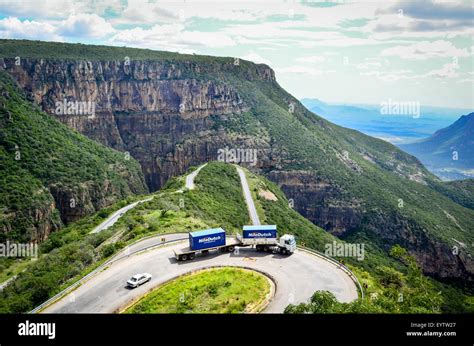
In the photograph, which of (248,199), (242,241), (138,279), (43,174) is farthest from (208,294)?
(43,174)

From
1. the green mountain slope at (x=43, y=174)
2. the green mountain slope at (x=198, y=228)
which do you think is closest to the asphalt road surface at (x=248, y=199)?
the green mountain slope at (x=198, y=228)

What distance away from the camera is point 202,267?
137 ft

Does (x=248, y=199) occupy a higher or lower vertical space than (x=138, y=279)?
lower

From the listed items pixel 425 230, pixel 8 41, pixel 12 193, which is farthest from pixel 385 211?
pixel 8 41

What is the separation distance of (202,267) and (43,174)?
7138cm

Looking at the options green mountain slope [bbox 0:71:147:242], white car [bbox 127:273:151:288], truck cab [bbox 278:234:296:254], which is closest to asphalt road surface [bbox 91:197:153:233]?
green mountain slope [bbox 0:71:147:242]

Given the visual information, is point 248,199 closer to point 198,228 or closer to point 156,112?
point 198,228

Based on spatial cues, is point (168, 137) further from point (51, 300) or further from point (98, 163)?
point (51, 300)

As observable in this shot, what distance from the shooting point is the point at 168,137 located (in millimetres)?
169625

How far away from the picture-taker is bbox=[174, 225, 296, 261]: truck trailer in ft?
148

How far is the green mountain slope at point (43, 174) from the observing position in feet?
279

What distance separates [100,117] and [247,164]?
216ft
